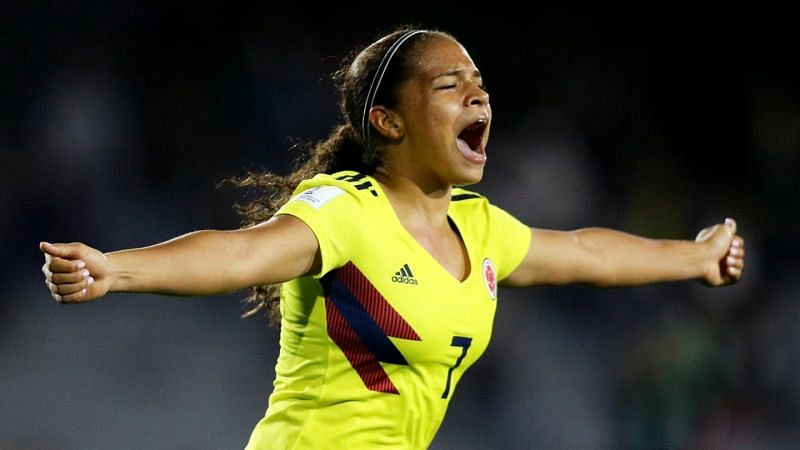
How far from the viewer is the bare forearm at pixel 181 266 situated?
199cm

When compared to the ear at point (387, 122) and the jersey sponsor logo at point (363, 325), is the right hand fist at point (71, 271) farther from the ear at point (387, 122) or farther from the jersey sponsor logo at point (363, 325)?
the ear at point (387, 122)

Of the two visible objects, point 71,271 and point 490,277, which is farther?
point 490,277

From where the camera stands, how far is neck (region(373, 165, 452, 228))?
106 inches

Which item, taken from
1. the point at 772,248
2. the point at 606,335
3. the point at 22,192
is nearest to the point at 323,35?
the point at 22,192

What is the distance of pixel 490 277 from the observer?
2770mm

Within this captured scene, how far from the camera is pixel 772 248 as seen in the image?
225 inches

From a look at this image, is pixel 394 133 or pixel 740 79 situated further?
pixel 740 79

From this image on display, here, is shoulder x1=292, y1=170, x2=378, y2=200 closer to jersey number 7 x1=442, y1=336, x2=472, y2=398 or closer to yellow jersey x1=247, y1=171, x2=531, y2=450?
yellow jersey x1=247, y1=171, x2=531, y2=450

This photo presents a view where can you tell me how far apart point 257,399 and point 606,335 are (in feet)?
6.08

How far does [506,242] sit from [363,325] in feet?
1.99

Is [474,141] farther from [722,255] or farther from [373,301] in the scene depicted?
[722,255]

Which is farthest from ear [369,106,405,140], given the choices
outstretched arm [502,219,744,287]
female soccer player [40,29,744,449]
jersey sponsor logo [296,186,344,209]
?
outstretched arm [502,219,744,287]

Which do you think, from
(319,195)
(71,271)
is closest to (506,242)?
(319,195)

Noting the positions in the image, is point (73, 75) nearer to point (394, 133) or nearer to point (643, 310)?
point (394, 133)
